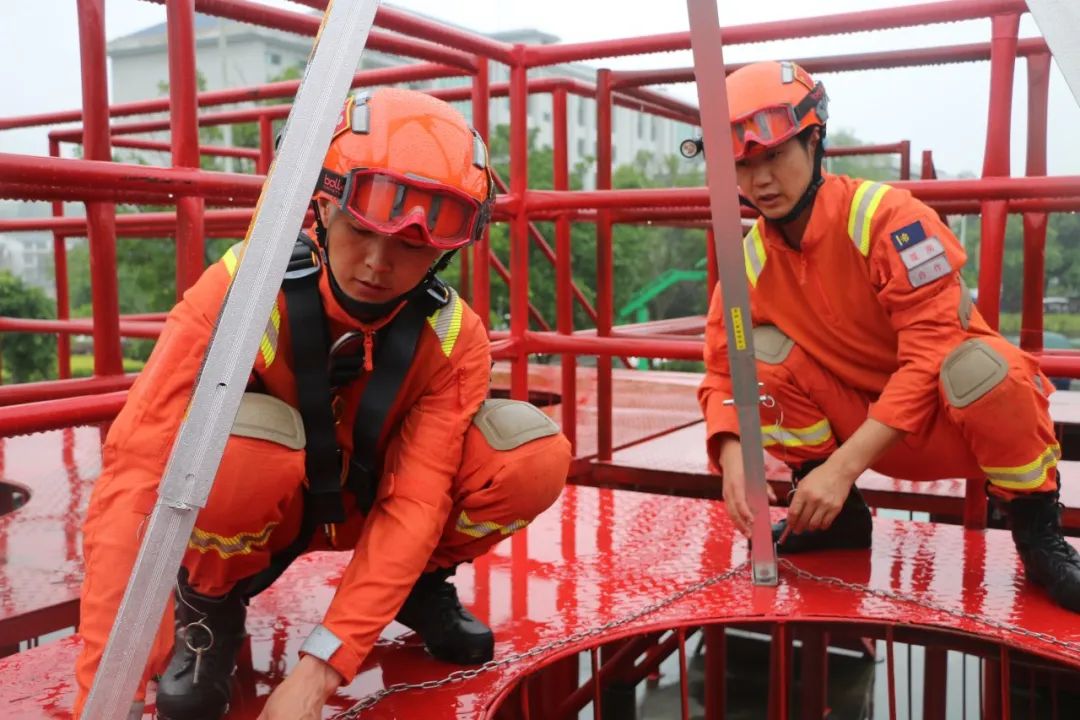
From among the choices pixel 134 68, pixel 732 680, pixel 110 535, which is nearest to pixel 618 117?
pixel 134 68

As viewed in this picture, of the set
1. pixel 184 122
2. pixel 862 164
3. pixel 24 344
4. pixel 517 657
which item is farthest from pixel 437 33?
pixel 862 164

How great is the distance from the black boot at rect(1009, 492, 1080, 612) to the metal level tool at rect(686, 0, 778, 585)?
19.6 inches

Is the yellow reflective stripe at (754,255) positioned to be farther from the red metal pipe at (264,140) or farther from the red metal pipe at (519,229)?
the red metal pipe at (264,140)

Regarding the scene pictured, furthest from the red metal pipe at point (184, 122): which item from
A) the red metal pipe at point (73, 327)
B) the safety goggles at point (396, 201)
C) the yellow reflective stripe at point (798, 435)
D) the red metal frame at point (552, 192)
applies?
the yellow reflective stripe at point (798, 435)

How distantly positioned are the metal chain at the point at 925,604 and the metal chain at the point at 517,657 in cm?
21

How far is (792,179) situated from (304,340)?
1.08 meters

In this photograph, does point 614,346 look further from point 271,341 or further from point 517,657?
point 271,341

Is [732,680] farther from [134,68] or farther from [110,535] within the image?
[134,68]

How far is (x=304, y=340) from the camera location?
1.59 meters

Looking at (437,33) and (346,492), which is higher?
(437,33)

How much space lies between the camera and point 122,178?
1.98m

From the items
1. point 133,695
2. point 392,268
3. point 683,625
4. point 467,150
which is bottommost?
point 683,625

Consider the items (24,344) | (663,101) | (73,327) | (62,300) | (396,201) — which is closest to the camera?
(396,201)

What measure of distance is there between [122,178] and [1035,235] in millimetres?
2272
